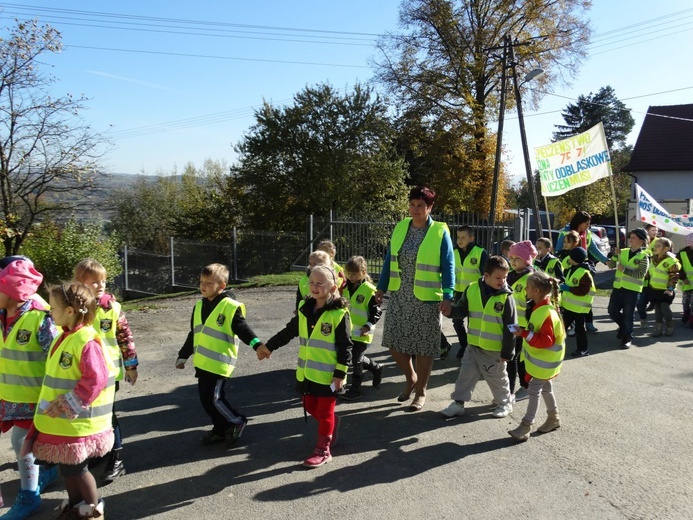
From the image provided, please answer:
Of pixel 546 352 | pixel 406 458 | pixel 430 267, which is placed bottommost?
pixel 406 458

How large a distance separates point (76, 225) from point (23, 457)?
15.5 meters

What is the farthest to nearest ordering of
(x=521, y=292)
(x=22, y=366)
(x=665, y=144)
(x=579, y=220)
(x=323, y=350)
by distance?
(x=665, y=144) < (x=579, y=220) < (x=521, y=292) < (x=323, y=350) < (x=22, y=366)

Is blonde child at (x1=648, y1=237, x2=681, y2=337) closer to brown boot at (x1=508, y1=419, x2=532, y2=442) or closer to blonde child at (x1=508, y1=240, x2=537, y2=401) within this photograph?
blonde child at (x1=508, y1=240, x2=537, y2=401)

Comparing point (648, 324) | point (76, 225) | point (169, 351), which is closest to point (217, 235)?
point (76, 225)

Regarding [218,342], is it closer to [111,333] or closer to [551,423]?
[111,333]

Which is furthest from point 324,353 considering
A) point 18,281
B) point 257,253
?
point 257,253

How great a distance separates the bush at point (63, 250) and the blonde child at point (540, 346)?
47.9 feet

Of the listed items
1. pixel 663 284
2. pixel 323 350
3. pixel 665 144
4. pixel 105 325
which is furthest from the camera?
pixel 665 144

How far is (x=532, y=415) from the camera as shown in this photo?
4.55 meters

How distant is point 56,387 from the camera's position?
124 inches

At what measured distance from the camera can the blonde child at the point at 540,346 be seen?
4.55m

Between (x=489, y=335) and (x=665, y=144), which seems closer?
(x=489, y=335)

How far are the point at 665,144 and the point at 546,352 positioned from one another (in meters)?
35.4

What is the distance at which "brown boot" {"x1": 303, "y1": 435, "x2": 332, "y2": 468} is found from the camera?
159 inches
